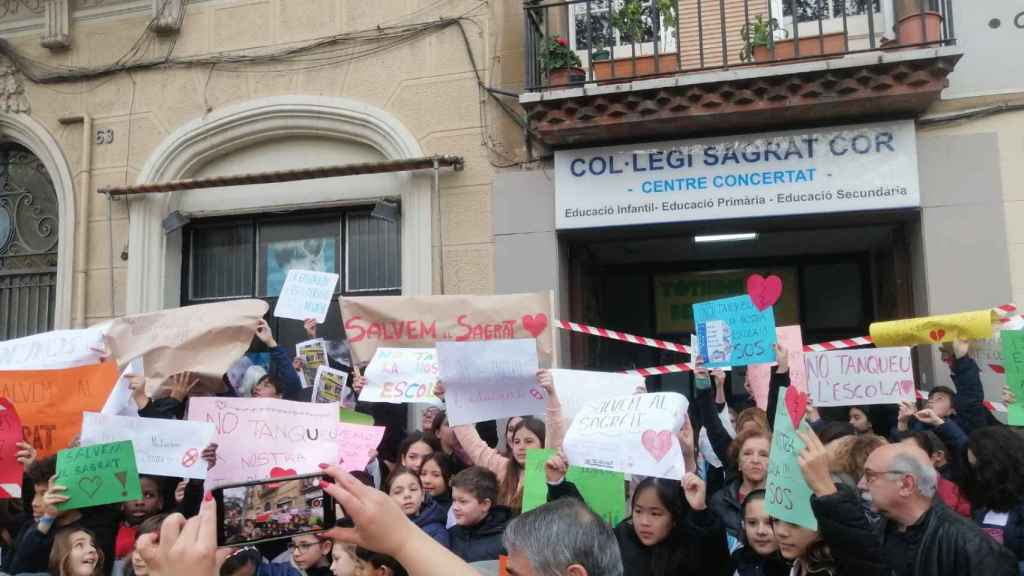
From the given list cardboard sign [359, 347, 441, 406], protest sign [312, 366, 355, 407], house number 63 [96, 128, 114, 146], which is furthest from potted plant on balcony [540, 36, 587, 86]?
house number 63 [96, 128, 114, 146]

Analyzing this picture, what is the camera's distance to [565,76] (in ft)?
25.6

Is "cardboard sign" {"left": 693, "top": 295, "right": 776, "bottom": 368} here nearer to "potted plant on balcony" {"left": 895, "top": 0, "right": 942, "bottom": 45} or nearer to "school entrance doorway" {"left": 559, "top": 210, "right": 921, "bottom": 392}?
"school entrance doorway" {"left": 559, "top": 210, "right": 921, "bottom": 392}

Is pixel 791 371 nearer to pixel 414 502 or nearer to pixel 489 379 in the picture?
pixel 489 379

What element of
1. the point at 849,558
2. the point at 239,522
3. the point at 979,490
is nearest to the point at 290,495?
the point at 239,522

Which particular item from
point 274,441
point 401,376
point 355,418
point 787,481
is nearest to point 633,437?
point 787,481

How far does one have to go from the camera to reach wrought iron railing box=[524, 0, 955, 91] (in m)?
7.32

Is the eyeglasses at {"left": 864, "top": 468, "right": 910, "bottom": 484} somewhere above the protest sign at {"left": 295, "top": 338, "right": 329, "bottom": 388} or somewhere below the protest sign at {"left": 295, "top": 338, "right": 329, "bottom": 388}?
below

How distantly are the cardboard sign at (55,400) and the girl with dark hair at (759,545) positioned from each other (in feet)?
12.3

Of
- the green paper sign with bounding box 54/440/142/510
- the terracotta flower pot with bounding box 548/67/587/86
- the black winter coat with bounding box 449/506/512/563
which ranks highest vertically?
the terracotta flower pot with bounding box 548/67/587/86

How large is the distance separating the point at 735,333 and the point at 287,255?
525 cm

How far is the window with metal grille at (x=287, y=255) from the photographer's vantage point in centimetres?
870

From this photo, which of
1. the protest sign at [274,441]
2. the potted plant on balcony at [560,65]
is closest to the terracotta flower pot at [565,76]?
the potted plant on balcony at [560,65]

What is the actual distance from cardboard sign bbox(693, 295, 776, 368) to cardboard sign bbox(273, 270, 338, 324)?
2.84 m

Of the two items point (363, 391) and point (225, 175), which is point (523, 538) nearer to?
point (363, 391)
